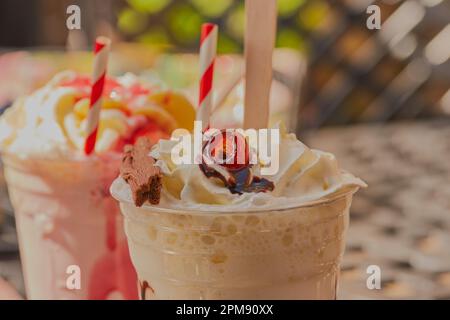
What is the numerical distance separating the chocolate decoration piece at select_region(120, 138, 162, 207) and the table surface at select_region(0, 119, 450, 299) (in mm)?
335

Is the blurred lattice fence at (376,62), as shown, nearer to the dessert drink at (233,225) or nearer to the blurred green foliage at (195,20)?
the blurred green foliage at (195,20)

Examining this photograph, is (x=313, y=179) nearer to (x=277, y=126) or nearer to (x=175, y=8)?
(x=277, y=126)

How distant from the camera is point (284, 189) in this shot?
1.81 ft

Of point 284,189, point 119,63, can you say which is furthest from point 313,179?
point 119,63

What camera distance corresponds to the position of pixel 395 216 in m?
1.42

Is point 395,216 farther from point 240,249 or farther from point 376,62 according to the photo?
point 376,62

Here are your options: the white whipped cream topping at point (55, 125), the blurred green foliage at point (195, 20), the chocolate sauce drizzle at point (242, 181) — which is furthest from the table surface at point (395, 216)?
the blurred green foliage at point (195, 20)

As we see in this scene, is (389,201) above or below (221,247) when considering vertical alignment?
below

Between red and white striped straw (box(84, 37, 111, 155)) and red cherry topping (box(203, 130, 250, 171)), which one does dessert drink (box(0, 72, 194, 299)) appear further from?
red cherry topping (box(203, 130, 250, 171))

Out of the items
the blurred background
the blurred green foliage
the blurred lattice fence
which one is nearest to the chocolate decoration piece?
the blurred background

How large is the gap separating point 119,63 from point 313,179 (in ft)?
2.45

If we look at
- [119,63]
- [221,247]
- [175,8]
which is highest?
[175,8]

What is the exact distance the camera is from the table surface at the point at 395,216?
0.90 meters

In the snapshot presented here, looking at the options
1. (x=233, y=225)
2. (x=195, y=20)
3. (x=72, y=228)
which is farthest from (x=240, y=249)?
(x=195, y=20)
